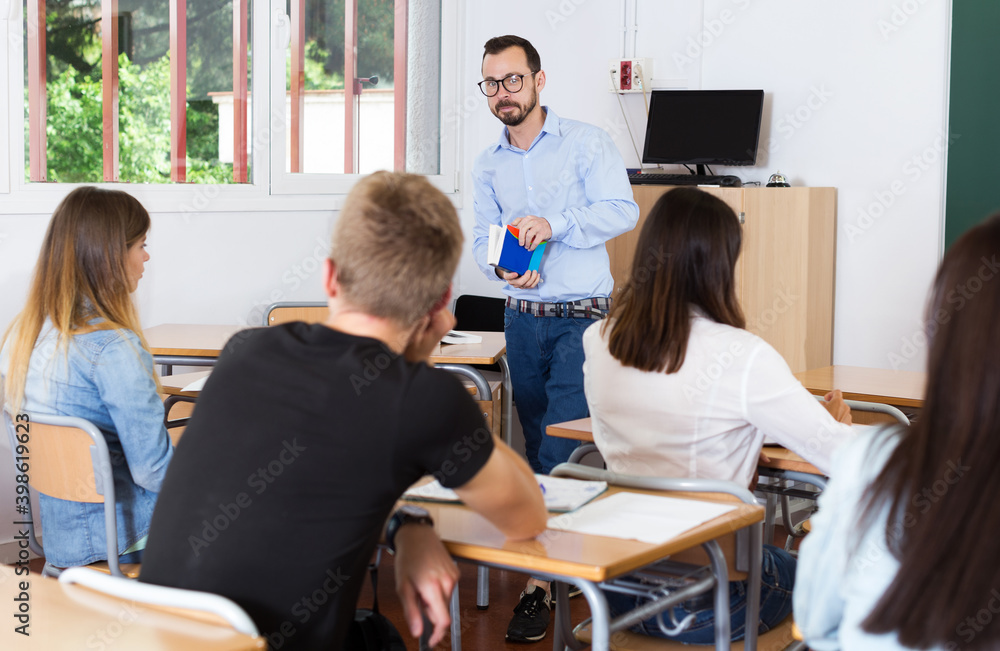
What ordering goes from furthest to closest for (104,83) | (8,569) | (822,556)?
(104,83) → (8,569) → (822,556)

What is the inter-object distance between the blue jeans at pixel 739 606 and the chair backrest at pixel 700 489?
0.19 feet

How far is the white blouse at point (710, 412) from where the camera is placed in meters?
1.96

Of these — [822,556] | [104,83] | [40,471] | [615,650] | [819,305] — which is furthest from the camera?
[819,305]

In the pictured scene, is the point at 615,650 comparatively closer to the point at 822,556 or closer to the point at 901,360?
the point at 822,556

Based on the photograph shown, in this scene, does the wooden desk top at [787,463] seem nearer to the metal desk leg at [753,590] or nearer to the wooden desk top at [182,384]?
the metal desk leg at [753,590]

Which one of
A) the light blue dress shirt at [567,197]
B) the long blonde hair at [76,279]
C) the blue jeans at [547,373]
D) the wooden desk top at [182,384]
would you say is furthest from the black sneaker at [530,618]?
the long blonde hair at [76,279]

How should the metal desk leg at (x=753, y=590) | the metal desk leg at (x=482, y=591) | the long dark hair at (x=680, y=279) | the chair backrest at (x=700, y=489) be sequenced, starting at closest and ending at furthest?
1. the chair backrest at (x=700, y=489)
2. the metal desk leg at (x=753, y=590)
3. the long dark hair at (x=680, y=279)
4. the metal desk leg at (x=482, y=591)

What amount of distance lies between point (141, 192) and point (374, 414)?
3272mm

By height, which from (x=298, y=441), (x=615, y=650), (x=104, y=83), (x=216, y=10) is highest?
(x=216, y=10)

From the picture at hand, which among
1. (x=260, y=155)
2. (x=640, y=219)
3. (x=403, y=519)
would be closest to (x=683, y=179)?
(x=640, y=219)

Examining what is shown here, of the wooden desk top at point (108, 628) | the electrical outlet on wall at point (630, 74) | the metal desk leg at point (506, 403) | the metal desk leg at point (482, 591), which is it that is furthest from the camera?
the electrical outlet on wall at point (630, 74)

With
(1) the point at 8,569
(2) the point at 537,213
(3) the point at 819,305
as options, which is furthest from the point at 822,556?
(3) the point at 819,305

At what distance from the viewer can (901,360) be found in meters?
4.42

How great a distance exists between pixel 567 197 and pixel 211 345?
1.37 meters
